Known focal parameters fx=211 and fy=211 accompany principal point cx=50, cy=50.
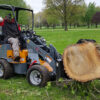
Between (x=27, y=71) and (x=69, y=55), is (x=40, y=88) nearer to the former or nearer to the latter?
(x=27, y=71)

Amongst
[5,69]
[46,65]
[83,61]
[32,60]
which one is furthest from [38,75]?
[83,61]

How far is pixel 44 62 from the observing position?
5688mm

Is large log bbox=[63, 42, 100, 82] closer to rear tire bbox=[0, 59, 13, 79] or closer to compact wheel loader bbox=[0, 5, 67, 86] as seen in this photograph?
compact wheel loader bbox=[0, 5, 67, 86]

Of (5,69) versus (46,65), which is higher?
(46,65)

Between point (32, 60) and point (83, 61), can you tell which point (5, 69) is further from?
point (83, 61)

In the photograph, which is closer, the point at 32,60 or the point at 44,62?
the point at 44,62

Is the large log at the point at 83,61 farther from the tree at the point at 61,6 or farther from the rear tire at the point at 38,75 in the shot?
the tree at the point at 61,6

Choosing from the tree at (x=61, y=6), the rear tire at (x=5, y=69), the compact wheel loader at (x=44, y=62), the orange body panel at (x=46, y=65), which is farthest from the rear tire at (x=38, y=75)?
the tree at (x=61, y=6)

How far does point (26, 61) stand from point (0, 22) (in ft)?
4.52

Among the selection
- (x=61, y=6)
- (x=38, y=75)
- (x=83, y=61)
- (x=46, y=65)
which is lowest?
(x=38, y=75)

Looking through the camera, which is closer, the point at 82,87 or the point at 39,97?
the point at 82,87

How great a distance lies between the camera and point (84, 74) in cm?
409

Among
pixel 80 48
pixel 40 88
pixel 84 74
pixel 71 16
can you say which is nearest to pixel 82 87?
pixel 84 74

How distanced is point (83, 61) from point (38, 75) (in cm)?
172
